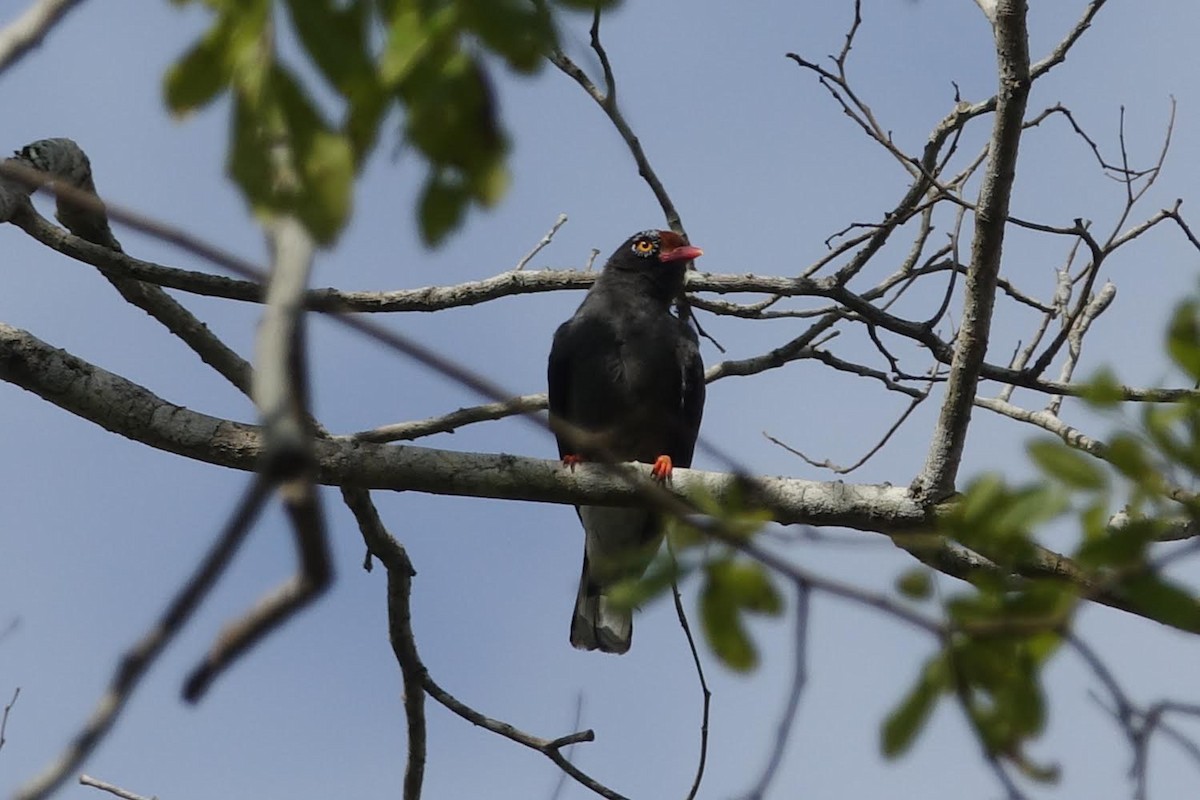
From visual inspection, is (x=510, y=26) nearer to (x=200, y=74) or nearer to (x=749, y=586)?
(x=200, y=74)

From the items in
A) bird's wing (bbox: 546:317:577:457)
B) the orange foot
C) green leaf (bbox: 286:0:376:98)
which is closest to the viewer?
green leaf (bbox: 286:0:376:98)

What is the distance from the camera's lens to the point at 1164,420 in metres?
1.97

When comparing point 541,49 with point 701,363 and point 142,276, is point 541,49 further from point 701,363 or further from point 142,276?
point 701,363

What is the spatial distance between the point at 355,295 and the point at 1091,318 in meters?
3.45

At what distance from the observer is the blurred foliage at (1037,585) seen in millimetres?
1866

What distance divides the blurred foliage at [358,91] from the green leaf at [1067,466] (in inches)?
31.9

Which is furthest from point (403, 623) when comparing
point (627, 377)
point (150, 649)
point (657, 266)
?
point (150, 649)

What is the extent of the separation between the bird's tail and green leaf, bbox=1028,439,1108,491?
20.0 ft

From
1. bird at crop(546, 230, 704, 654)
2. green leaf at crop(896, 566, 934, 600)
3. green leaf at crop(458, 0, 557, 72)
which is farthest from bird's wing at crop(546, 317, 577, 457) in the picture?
green leaf at crop(458, 0, 557, 72)

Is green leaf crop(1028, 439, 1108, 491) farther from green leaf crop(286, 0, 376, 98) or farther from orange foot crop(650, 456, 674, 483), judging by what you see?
orange foot crop(650, 456, 674, 483)

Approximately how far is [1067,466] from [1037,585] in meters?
0.17

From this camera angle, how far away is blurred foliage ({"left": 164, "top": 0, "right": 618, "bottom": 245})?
1533 mm

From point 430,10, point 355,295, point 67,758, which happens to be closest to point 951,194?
point 355,295

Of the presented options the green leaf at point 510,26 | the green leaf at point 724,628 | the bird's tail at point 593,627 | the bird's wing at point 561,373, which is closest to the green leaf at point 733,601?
the green leaf at point 724,628
